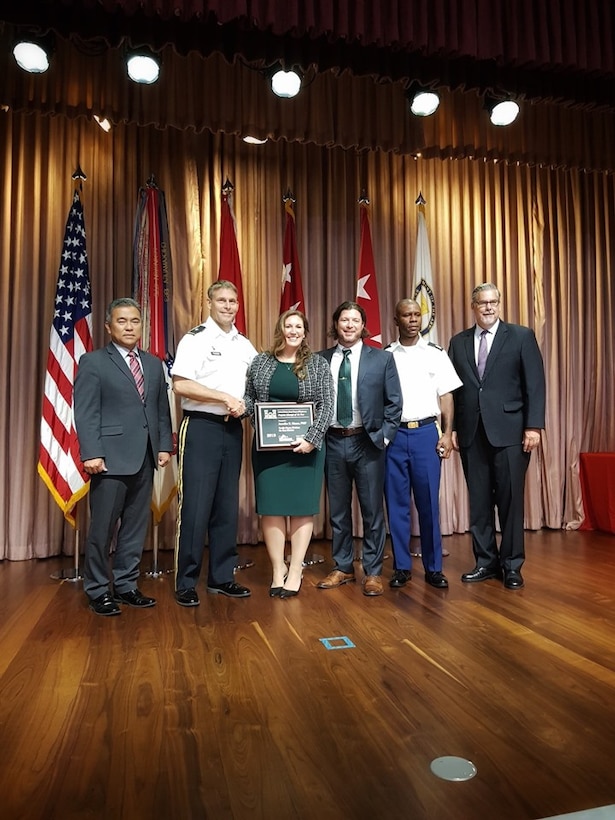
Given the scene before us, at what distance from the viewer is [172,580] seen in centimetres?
374

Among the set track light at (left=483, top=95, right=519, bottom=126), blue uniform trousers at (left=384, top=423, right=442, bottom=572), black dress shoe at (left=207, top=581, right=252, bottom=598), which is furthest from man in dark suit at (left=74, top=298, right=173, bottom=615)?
track light at (left=483, top=95, right=519, bottom=126)

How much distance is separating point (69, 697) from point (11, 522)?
2.68 meters

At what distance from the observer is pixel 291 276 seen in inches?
194

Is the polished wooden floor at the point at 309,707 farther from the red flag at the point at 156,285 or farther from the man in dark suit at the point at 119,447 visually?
the red flag at the point at 156,285

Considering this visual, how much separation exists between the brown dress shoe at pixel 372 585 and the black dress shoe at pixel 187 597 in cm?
88

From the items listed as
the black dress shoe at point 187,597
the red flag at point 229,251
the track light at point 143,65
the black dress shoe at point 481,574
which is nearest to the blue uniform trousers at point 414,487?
the black dress shoe at point 481,574

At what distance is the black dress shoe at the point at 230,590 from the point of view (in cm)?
326

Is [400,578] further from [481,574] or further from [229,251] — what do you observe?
[229,251]

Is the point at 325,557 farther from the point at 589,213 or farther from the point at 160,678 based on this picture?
the point at 589,213

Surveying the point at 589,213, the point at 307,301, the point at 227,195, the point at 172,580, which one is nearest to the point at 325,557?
the point at 172,580

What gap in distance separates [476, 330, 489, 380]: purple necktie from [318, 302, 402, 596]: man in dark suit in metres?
0.51

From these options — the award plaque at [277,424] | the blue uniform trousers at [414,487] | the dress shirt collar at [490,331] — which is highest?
the dress shirt collar at [490,331]

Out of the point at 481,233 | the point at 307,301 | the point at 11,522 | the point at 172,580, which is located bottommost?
the point at 172,580

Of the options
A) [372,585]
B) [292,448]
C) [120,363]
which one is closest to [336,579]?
[372,585]
